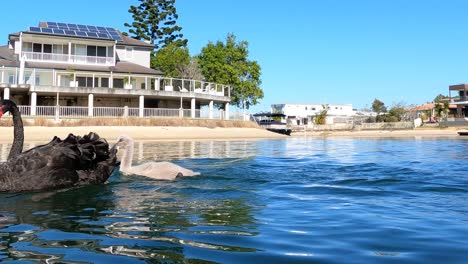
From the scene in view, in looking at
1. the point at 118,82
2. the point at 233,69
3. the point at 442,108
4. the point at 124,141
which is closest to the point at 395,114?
the point at 442,108

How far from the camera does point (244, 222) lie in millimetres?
5719

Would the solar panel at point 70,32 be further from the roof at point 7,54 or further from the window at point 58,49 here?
the roof at point 7,54

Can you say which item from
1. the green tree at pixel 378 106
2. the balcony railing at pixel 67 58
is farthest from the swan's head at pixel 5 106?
the green tree at pixel 378 106

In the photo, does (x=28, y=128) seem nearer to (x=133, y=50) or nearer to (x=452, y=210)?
(x=133, y=50)

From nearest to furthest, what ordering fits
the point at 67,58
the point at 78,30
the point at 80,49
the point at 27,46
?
the point at 27,46 < the point at 67,58 < the point at 80,49 < the point at 78,30

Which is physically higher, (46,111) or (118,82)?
(118,82)

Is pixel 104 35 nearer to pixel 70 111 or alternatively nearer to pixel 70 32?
pixel 70 32

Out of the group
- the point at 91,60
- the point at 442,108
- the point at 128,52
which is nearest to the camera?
the point at 91,60

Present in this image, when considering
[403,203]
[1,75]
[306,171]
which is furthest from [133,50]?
[403,203]

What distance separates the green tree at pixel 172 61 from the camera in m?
63.5

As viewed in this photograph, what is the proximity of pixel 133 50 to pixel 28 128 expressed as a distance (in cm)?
2458

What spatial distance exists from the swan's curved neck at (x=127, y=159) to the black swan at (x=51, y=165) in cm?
187

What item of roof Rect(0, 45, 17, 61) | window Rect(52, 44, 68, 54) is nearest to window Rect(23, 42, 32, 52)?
roof Rect(0, 45, 17, 61)

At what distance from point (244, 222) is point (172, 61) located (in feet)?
194
